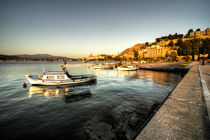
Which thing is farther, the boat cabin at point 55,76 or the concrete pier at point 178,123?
the boat cabin at point 55,76

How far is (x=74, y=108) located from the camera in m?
11.6

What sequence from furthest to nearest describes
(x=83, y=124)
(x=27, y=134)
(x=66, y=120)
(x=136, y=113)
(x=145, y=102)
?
(x=145, y=102) < (x=136, y=113) < (x=66, y=120) < (x=83, y=124) < (x=27, y=134)

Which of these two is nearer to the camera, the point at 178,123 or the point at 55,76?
the point at 178,123

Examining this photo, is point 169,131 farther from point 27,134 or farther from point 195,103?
point 27,134

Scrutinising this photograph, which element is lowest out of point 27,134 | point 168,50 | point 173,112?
point 27,134

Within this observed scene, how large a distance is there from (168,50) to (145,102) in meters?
184

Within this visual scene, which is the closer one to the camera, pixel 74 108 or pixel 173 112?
pixel 173 112

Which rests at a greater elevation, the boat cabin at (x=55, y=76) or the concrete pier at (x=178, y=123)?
the boat cabin at (x=55, y=76)

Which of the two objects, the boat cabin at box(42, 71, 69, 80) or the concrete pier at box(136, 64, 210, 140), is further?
the boat cabin at box(42, 71, 69, 80)

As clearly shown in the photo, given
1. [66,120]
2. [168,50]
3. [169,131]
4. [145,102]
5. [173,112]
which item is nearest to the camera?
[169,131]

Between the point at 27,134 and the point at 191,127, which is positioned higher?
the point at 191,127

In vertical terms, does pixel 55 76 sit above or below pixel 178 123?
above

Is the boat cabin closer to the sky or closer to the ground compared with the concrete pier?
closer to the sky

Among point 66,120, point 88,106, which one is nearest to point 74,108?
point 88,106
